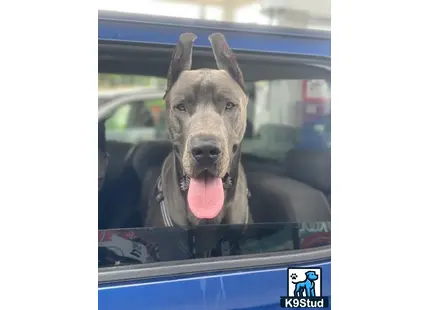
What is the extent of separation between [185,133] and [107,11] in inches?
20.6

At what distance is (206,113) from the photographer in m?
1.64

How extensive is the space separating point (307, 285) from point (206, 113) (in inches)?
30.5

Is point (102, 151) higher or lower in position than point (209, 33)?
lower

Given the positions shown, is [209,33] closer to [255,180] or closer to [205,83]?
[205,83]

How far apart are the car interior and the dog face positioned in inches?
1.5

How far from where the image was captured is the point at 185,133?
162 cm

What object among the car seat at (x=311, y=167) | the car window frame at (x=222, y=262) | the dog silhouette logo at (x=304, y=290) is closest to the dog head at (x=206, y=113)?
the car window frame at (x=222, y=262)

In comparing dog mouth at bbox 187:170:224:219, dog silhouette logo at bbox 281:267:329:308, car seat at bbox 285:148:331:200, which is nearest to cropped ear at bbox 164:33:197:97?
dog mouth at bbox 187:170:224:219

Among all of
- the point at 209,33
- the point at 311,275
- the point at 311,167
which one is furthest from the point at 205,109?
the point at 311,275

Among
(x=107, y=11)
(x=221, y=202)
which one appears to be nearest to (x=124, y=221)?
(x=221, y=202)

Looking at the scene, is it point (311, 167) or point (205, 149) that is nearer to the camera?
point (205, 149)

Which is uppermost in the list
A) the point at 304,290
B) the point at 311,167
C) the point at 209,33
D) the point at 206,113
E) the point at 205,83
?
the point at 209,33
